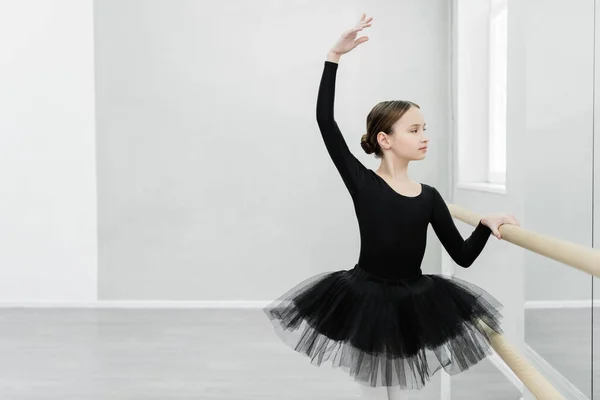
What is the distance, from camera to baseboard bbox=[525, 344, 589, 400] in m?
1.85

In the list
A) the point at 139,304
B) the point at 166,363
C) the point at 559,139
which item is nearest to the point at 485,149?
the point at 559,139

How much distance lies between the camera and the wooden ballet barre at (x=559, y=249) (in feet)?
2.50

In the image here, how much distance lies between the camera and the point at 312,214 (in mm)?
3994

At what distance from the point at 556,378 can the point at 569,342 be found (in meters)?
0.14

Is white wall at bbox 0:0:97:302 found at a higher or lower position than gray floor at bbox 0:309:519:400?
higher

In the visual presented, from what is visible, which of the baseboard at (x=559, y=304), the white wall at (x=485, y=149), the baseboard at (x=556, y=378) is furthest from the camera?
the white wall at (x=485, y=149)

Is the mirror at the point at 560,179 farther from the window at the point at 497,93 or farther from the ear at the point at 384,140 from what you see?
the window at the point at 497,93

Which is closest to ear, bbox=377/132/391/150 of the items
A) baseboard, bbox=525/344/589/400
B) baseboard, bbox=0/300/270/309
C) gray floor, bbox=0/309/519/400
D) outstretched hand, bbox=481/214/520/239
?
outstretched hand, bbox=481/214/520/239

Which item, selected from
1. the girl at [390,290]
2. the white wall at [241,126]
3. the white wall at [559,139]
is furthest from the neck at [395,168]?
the white wall at [241,126]

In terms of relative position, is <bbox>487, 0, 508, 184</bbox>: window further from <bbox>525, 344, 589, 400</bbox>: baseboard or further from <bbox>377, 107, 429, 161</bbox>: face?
<bbox>377, 107, 429, 161</bbox>: face

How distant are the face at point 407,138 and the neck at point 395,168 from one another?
0.05ft

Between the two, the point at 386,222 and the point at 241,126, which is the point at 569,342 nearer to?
the point at 386,222

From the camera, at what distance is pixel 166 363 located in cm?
286

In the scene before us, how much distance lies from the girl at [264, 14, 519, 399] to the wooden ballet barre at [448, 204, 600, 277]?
90mm
